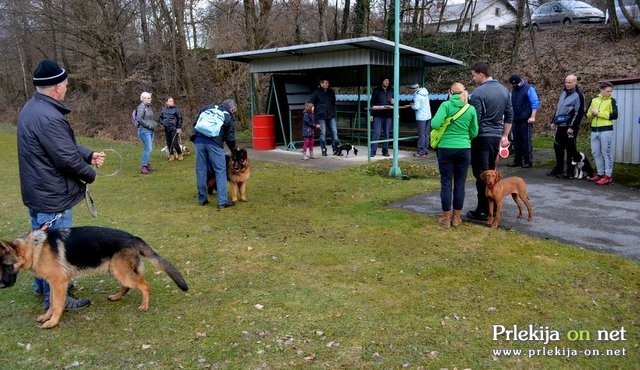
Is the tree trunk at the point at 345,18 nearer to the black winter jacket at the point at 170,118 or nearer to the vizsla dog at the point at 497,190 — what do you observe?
the black winter jacket at the point at 170,118

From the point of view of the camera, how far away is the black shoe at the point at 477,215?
6.61m

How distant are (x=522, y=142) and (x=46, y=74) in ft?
30.3

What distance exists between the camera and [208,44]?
2545cm

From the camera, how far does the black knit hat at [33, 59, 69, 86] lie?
3.79 meters

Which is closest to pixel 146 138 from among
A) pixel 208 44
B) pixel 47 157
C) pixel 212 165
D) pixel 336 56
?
pixel 212 165

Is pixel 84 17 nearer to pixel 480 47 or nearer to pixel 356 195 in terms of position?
pixel 480 47

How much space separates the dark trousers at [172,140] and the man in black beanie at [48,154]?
344 inches

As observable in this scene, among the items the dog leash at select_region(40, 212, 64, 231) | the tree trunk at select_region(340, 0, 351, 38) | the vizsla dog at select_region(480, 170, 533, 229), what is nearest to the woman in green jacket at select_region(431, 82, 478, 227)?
Answer: the vizsla dog at select_region(480, 170, 533, 229)

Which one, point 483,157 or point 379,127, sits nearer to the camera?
point 483,157

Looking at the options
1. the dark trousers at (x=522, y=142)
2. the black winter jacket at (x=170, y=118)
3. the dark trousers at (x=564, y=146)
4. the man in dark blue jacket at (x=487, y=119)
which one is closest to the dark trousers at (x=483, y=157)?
the man in dark blue jacket at (x=487, y=119)

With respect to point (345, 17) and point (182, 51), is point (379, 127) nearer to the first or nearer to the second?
point (182, 51)

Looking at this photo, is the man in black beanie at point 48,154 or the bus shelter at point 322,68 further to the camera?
the bus shelter at point 322,68

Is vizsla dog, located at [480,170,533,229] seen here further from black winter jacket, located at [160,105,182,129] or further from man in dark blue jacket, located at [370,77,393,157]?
black winter jacket, located at [160,105,182,129]

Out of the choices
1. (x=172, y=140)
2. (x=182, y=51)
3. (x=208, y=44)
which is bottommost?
(x=172, y=140)
